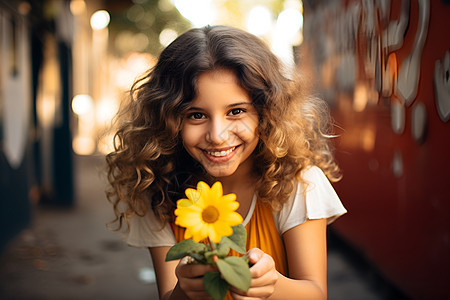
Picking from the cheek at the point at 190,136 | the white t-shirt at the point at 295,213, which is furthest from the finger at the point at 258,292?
the cheek at the point at 190,136

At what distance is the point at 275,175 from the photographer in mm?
1765

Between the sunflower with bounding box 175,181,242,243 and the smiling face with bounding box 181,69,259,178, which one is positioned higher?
the smiling face with bounding box 181,69,259,178

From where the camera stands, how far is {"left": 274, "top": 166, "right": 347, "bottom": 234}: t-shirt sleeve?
1.70 m

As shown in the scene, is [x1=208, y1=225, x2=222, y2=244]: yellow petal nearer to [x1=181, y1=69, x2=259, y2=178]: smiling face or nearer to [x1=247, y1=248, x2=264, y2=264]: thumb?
[x1=247, y1=248, x2=264, y2=264]: thumb

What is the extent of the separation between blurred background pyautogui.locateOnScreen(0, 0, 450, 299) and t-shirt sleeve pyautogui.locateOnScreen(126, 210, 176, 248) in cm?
36

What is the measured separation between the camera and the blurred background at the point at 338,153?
263 cm

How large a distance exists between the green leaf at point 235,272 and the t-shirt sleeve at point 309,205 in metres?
0.62

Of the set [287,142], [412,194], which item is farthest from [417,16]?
[287,142]

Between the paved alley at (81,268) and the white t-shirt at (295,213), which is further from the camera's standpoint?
the paved alley at (81,268)

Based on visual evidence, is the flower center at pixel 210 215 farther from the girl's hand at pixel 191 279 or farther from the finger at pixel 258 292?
the finger at pixel 258 292

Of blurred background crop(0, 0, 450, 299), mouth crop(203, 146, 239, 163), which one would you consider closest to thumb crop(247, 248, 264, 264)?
mouth crop(203, 146, 239, 163)

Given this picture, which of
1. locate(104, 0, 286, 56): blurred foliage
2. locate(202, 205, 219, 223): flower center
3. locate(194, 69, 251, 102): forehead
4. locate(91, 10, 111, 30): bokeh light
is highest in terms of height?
locate(104, 0, 286, 56): blurred foliage

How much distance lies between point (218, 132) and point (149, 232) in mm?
576

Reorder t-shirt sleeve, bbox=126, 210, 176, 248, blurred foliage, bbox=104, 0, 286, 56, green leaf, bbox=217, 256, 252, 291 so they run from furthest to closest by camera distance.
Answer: blurred foliage, bbox=104, 0, 286, 56
t-shirt sleeve, bbox=126, 210, 176, 248
green leaf, bbox=217, 256, 252, 291
